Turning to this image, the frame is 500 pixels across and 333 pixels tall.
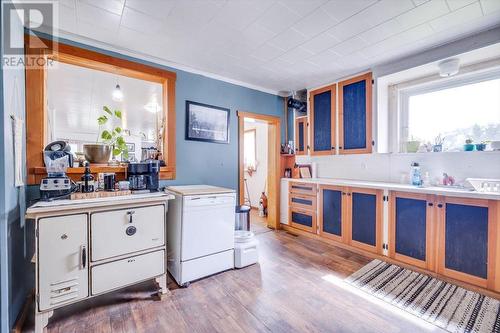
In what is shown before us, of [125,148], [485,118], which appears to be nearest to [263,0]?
[125,148]

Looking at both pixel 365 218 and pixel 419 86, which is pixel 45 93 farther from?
pixel 419 86

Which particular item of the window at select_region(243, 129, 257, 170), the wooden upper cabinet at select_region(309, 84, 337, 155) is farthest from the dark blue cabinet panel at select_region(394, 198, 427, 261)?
the window at select_region(243, 129, 257, 170)

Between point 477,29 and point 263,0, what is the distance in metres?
2.07

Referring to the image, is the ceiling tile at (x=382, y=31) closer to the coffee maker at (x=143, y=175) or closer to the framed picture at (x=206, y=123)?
the framed picture at (x=206, y=123)

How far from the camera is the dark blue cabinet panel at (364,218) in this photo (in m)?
2.70

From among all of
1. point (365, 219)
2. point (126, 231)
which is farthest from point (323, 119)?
point (126, 231)

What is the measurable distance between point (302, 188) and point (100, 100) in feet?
14.3

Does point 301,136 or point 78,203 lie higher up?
point 301,136

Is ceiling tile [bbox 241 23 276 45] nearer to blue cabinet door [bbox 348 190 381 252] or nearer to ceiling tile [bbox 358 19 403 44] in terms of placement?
ceiling tile [bbox 358 19 403 44]

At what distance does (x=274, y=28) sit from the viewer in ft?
6.68

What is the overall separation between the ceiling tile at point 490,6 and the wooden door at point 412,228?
1658 millimetres

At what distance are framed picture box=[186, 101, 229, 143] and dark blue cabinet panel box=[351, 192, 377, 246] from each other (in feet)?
6.55

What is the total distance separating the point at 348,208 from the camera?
293cm

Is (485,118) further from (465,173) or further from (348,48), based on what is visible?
(348,48)
